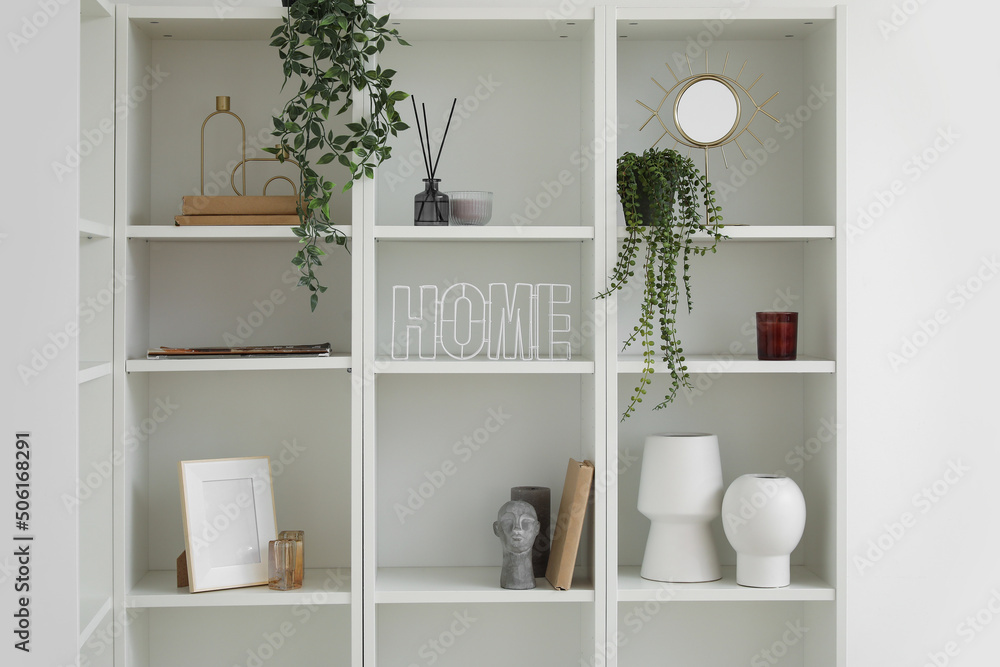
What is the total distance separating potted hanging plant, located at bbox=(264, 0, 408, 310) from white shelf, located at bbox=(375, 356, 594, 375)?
0.25 meters

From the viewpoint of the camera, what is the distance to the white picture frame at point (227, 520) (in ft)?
6.33

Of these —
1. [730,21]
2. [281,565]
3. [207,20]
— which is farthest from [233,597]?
[730,21]

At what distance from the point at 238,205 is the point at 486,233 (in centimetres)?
60

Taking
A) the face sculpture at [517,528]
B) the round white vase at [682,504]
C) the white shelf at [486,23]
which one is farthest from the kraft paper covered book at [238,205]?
the round white vase at [682,504]

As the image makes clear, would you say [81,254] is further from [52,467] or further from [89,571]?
[89,571]

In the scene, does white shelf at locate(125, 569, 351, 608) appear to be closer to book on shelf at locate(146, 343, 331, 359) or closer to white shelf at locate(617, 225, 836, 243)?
book on shelf at locate(146, 343, 331, 359)

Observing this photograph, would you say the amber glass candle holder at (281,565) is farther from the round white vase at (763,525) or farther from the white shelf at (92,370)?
the round white vase at (763,525)

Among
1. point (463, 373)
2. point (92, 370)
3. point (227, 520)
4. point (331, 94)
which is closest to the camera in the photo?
point (92, 370)

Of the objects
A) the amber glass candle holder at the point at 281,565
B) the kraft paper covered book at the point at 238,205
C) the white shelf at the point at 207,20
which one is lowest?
the amber glass candle holder at the point at 281,565

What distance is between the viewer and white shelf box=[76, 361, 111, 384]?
5.61ft

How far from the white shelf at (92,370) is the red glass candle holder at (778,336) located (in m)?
1.54

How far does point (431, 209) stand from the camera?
6.56ft

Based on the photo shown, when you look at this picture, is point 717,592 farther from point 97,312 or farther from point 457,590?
point 97,312

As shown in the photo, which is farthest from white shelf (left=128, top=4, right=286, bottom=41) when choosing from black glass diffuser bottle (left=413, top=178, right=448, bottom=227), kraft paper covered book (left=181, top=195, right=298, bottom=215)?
black glass diffuser bottle (left=413, top=178, right=448, bottom=227)
